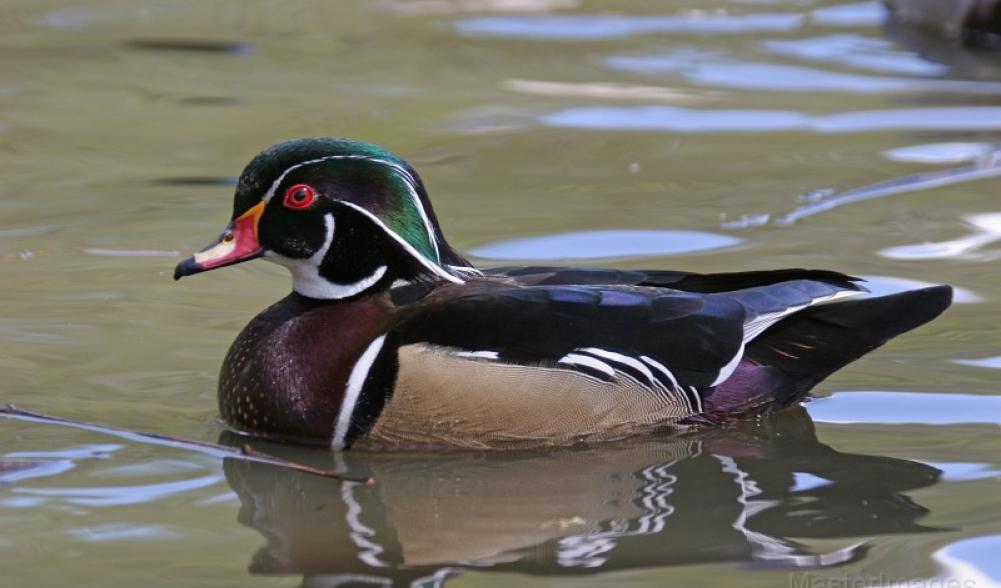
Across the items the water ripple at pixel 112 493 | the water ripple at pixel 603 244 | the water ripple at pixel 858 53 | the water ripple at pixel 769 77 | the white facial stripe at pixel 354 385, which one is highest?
the water ripple at pixel 858 53

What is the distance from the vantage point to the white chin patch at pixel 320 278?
5.91 metres

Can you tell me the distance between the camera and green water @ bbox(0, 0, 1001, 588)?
4.95 m

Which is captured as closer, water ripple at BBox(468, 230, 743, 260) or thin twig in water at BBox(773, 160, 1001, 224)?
water ripple at BBox(468, 230, 743, 260)

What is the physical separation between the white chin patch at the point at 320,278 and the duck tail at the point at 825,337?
129cm

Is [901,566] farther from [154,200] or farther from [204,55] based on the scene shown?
[204,55]

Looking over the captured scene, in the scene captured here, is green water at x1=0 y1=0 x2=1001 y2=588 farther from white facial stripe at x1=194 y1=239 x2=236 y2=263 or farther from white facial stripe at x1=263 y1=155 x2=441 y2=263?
white facial stripe at x1=263 y1=155 x2=441 y2=263

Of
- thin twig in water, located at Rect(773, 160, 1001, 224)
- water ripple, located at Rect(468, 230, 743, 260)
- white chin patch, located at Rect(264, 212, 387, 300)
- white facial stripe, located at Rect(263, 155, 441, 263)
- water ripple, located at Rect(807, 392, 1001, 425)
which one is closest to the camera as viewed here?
white facial stripe, located at Rect(263, 155, 441, 263)

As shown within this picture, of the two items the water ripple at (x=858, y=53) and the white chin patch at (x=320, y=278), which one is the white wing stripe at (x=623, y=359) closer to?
the white chin patch at (x=320, y=278)

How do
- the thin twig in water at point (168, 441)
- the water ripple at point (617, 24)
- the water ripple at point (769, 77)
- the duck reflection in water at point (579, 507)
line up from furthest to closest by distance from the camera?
the water ripple at point (617, 24), the water ripple at point (769, 77), the thin twig in water at point (168, 441), the duck reflection in water at point (579, 507)

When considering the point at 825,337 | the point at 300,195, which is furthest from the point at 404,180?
the point at 825,337

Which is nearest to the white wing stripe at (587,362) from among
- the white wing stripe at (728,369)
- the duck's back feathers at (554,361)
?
the duck's back feathers at (554,361)

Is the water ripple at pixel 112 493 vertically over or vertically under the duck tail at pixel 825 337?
under

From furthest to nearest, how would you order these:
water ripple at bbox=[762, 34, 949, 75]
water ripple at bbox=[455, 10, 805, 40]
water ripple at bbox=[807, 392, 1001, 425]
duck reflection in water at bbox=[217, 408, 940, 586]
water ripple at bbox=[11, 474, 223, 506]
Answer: water ripple at bbox=[455, 10, 805, 40], water ripple at bbox=[762, 34, 949, 75], water ripple at bbox=[807, 392, 1001, 425], water ripple at bbox=[11, 474, 223, 506], duck reflection in water at bbox=[217, 408, 940, 586]

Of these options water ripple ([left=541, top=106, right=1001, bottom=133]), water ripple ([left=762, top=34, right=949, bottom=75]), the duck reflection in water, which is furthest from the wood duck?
water ripple ([left=762, top=34, right=949, bottom=75])
